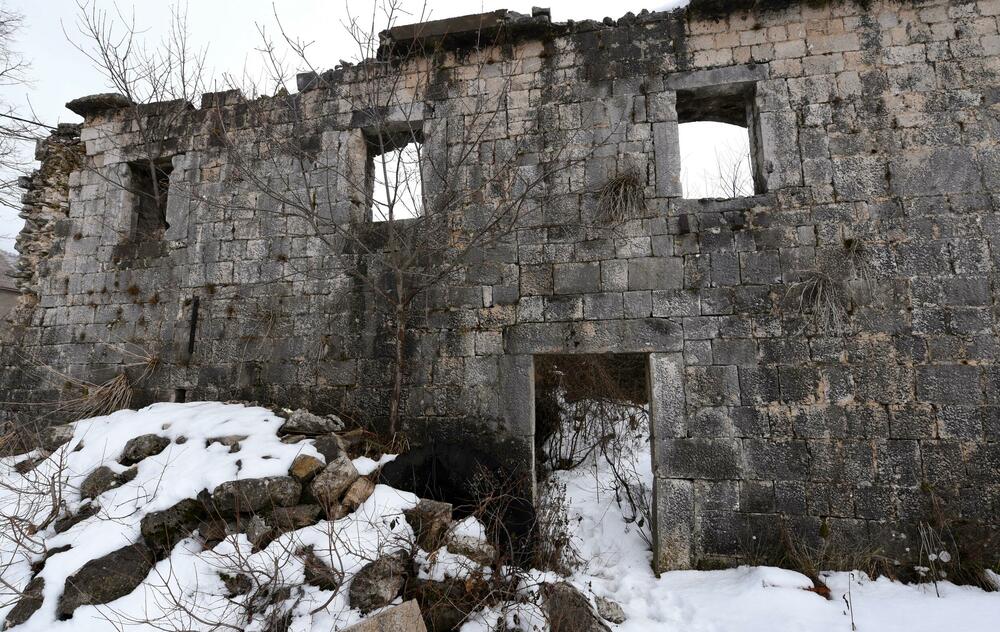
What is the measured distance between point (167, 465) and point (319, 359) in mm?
1603

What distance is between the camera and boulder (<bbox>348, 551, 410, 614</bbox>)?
10.9 ft

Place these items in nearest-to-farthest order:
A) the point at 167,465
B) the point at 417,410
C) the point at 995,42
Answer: the point at 167,465, the point at 995,42, the point at 417,410

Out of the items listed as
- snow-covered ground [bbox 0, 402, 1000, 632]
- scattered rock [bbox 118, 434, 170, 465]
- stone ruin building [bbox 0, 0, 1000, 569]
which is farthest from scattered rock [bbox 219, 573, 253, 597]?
stone ruin building [bbox 0, 0, 1000, 569]

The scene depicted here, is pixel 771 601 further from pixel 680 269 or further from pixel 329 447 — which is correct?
pixel 329 447

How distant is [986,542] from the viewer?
13.1 ft

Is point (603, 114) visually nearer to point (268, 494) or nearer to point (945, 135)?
point (945, 135)

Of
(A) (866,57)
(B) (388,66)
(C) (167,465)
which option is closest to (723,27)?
(A) (866,57)

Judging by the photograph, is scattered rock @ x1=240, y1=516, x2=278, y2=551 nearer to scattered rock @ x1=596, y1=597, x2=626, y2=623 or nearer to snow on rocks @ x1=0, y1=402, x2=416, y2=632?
snow on rocks @ x1=0, y1=402, x2=416, y2=632

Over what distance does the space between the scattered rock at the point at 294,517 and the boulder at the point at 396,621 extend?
112 centimetres

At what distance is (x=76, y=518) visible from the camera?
4.06 meters

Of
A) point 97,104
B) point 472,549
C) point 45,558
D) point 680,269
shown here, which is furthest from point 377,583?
point 97,104

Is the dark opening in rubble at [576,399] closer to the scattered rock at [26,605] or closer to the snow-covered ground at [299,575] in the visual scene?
the snow-covered ground at [299,575]

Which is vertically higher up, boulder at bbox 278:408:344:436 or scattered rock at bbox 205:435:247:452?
boulder at bbox 278:408:344:436

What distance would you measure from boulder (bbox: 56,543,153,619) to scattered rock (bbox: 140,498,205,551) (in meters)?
0.10
